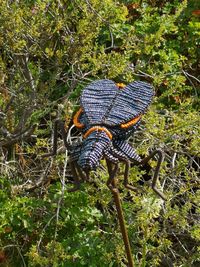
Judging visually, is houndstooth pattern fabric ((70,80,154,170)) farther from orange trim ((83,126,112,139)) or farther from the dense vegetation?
the dense vegetation

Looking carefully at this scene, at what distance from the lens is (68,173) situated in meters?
2.80

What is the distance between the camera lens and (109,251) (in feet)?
7.88

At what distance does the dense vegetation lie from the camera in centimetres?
238

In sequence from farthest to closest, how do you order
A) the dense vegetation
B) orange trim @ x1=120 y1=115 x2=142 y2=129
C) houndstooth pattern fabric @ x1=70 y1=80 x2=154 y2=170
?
the dense vegetation, orange trim @ x1=120 y1=115 x2=142 y2=129, houndstooth pattern fabric @ x1=70 y1=80 x2=154 y2=170

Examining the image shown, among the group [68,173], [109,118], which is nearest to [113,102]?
[109,118]

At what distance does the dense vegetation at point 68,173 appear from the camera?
2381 mm

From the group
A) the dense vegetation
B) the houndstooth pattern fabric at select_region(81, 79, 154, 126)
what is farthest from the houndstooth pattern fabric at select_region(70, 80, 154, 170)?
the dense vegetation

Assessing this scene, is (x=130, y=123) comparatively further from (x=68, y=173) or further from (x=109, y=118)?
(x=68, y=173)

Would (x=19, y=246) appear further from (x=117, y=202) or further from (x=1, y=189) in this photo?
(x=117, y=202)

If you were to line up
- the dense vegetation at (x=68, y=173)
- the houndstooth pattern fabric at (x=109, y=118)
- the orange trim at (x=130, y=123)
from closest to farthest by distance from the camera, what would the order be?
the houndstooth pattern fabric at (x=109, y=118)
the orange trim at (x=130, y=123)
the dense vegetation at (x=68, y=173)

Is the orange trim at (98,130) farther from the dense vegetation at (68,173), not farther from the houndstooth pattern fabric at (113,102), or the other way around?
the dense vegetation at (68,173)

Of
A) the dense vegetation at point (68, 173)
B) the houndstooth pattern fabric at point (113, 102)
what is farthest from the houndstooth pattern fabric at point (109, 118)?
the dense vegetation at point (68, 173)

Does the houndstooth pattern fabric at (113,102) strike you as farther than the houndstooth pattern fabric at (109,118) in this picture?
Yes

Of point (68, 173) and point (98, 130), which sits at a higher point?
point (98, 130)
